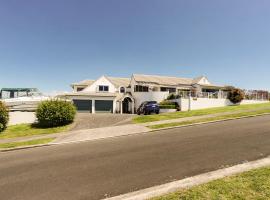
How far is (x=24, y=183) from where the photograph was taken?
725cm

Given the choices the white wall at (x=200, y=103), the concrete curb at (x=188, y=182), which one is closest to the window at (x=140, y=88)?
the white wall at (x=200, y=103)

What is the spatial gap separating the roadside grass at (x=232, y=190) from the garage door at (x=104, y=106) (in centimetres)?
3368

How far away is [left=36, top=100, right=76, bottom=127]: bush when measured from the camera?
23.3m

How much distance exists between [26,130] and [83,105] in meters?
16.1

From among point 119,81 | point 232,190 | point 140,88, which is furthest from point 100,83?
point 232,190

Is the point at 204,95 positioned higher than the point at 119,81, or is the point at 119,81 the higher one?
the point at 119,81

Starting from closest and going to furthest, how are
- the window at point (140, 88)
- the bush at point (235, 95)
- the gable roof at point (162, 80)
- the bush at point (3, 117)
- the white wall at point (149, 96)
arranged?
1. the bush at point (3, 117)
2. the bush at point (235, 95)
3. the white wall at point (149, 96)
4. the window at point (140, 88)
5. the gable roof at point (162, 80)

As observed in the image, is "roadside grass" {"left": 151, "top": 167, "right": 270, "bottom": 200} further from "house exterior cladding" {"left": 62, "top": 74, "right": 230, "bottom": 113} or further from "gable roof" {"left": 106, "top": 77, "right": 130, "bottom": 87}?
"gable roof" {"left": 106, "top": 77, "right": 130, "bottom": 87}

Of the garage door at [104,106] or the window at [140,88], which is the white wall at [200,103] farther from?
the garage door at [104,106]

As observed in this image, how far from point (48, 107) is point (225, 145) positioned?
1829 centimetres

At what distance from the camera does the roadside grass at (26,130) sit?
20.6 metres

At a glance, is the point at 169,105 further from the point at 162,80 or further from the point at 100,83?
the point at 100,83

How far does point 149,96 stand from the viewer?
36.6 meters

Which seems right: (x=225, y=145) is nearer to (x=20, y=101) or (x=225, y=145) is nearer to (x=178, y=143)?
(x=178, y=143)
